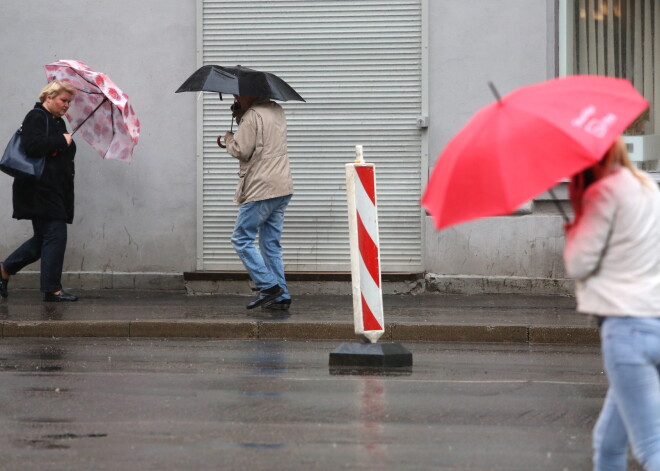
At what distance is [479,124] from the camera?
4.42m

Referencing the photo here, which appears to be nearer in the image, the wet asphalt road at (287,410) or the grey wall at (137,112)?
the wet asphalt road at (287,410)

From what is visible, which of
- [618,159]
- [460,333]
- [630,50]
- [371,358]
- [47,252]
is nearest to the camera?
[618,159]

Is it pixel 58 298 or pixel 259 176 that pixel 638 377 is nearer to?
pixel 259 176

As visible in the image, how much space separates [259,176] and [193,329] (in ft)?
4.93

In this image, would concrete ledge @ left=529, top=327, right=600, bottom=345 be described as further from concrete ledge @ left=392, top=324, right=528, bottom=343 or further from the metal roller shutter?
the metal roller shutter

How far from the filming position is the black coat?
11.9 m

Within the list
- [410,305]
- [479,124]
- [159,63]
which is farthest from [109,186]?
[479,124]

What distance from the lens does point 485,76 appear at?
43.7 feet

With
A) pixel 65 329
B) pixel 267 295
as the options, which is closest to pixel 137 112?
pixel 267 295

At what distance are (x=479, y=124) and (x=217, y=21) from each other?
31.2ft

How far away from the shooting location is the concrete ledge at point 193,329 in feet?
34.9

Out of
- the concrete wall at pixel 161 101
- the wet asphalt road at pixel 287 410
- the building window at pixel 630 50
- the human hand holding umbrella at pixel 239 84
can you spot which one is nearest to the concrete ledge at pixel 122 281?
the concrete wall at pixel 161 101

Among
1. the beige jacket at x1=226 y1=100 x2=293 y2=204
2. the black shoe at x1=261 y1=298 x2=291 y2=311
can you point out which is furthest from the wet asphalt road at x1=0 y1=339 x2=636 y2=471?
the beige jacket at x1=226 y1=100 x2=293 y2=204

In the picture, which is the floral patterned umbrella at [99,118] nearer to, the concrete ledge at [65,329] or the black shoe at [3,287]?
the black shoe at [3,287]
